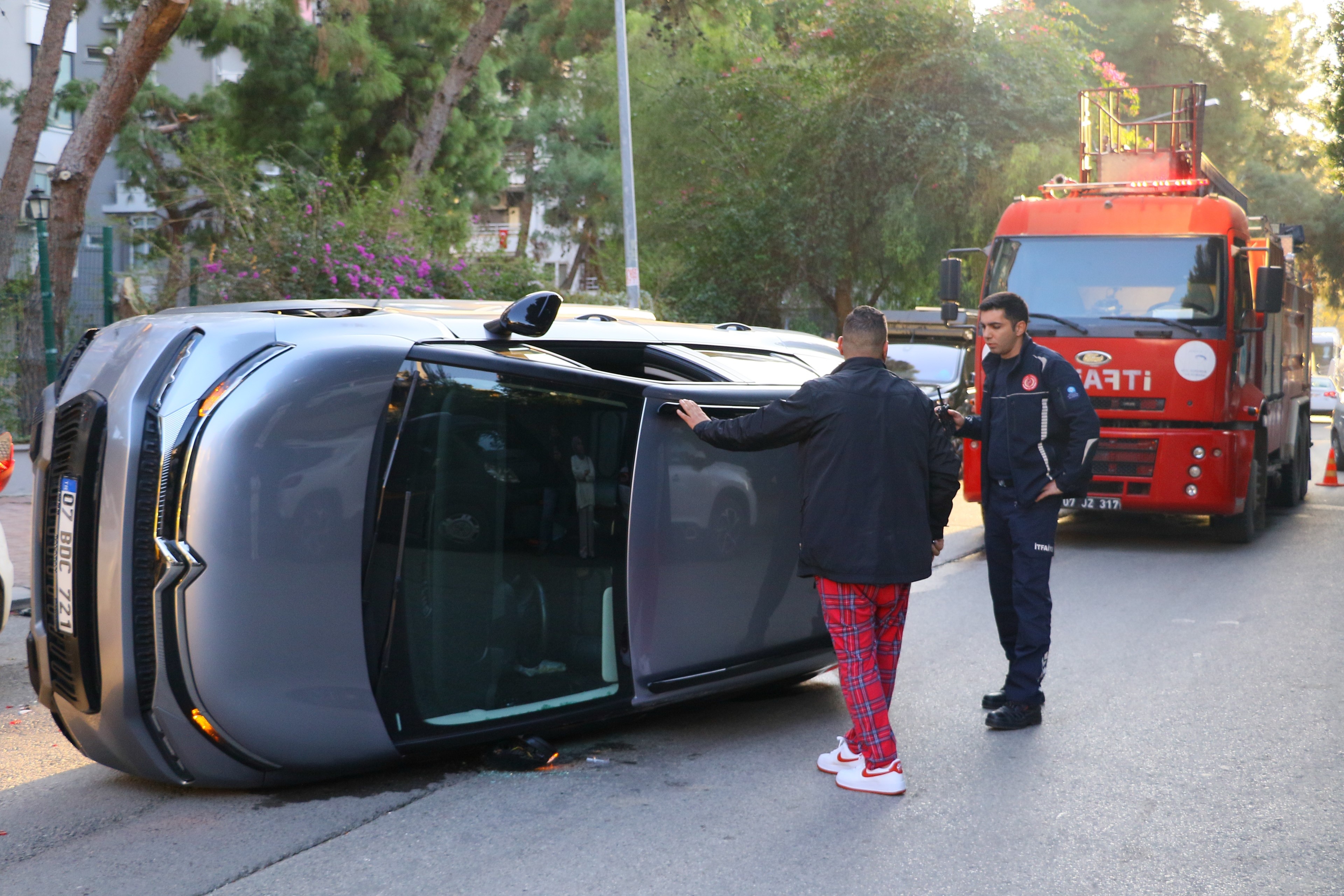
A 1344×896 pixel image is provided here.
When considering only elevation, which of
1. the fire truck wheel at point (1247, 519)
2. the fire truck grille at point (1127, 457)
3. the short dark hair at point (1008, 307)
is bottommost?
the fire truck wheel at point (1247, 519)

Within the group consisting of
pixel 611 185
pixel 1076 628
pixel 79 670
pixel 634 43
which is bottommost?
pixel 1076 628

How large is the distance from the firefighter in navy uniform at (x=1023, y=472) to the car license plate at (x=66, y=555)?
330cm

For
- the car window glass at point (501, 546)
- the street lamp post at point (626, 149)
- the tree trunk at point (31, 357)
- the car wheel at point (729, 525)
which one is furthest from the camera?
the street lamp post at point (626, 149)

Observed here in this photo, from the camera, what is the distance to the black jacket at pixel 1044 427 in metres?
5.59

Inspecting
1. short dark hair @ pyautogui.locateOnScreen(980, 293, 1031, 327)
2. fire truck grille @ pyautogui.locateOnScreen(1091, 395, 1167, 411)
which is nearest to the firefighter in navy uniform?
short dark hair @ pyautogui.locateOnScreen(980, 293, 1031, 327)

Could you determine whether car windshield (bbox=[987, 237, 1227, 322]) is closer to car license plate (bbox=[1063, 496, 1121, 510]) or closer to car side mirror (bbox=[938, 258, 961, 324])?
car side mirror (bbox=[938, 258, 961, 324])

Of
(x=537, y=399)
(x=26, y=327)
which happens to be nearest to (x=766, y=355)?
(x=537, y=399)

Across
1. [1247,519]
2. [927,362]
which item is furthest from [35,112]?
[1247,519]

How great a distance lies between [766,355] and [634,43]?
79.6 ft

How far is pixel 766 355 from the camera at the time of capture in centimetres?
609

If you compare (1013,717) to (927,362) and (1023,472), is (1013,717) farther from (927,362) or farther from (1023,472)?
(927,362)

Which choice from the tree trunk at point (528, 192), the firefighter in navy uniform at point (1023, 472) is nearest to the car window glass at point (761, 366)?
the firefighter in navy uniform at point (1023, 472)

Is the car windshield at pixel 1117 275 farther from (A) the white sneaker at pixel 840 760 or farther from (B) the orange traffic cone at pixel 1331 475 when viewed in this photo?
(B) the orange traffic cone at pixel 1331 475

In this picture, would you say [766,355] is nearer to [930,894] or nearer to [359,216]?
[930,894]
